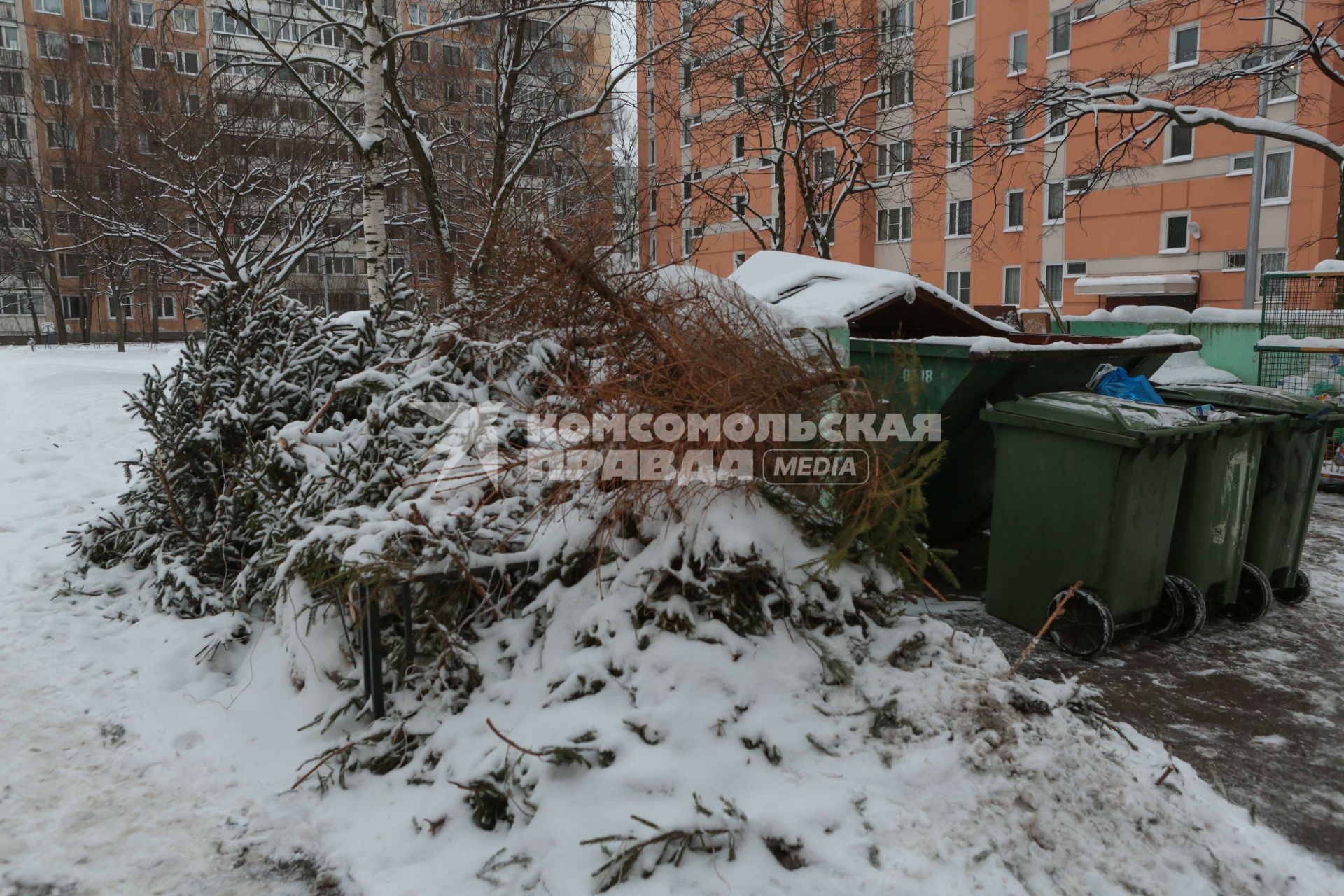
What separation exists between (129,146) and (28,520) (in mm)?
15562

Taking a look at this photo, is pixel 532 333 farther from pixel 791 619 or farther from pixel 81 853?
pixel 81 853

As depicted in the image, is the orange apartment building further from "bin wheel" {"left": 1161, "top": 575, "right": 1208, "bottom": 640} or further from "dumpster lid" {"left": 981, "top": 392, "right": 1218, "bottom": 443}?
"bin wheel" {"left": 1161, "top": 575, "right": 1208, "bottom": 640}

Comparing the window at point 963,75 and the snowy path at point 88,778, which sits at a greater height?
the window at point 963,75

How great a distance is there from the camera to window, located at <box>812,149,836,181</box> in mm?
15117

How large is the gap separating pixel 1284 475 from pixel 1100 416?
162cm

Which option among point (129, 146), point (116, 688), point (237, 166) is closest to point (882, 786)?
point (116, 688)

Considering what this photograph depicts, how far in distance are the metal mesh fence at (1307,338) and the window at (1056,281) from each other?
58.8 ft

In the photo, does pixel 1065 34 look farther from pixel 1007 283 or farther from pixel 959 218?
pixel 1007 283

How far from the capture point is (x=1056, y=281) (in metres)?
27.9

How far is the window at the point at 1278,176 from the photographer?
22.7 m

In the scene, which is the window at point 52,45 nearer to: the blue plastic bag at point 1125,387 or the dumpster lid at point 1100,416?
the blue plastic bag at point 1125,387

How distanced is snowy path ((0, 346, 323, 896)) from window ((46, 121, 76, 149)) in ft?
94.2

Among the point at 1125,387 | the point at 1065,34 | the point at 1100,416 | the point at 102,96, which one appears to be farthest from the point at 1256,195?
the point at 102,96

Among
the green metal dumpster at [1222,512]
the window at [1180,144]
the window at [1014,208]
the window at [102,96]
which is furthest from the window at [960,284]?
the green metal dumpster at [1222,512]
